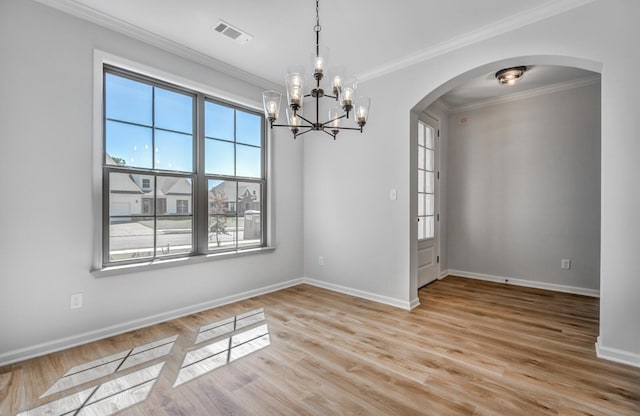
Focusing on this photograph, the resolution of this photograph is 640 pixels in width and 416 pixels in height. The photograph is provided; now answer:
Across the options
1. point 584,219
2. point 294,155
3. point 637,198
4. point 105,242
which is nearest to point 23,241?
point 105,242

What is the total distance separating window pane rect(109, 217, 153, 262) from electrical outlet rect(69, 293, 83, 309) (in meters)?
0.38

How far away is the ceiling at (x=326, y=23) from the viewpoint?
96.5 inches

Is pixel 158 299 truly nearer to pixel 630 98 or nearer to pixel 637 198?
pixel 637 198

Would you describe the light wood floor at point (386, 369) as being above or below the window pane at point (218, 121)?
below

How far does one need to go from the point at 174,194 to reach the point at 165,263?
2.45 ft

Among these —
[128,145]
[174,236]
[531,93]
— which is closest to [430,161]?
[531,93]

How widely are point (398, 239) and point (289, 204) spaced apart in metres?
1.69

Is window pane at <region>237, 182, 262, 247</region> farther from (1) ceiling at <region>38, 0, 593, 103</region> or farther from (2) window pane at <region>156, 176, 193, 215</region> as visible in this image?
(1) ceiling at <region>38, 0, 593, 103</region>

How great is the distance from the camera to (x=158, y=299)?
3002mm

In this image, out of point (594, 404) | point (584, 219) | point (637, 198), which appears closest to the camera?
point (594, 404)

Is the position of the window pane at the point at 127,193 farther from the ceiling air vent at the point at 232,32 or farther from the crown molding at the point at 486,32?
the crown molding at the point at 486,32

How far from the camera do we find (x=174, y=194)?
319 cm

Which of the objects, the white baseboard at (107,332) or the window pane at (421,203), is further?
the window pane at (421,203)

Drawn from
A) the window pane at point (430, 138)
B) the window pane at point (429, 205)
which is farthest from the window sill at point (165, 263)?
the window pane at point (430, 138)
